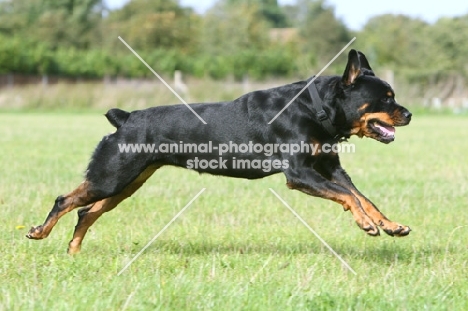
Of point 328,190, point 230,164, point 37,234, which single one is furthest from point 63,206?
point 328,190

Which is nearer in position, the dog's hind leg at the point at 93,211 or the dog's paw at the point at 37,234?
the dog's paw at the point at 37,234

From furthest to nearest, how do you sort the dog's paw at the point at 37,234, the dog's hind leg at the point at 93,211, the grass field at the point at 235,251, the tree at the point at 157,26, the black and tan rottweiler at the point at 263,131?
the tree at the point at 157,26, the dog's hind leg at the point at 93,211, the dog's paw at the point at 37,234, the black and tan rottweiler at the point at 263,131, the grass field at the point at 235,251

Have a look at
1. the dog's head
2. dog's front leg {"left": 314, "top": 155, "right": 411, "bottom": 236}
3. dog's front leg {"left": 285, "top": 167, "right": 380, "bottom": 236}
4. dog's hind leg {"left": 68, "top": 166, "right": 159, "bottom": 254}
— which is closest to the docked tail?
dog's hind leg {"left": 68, "top": 166, "right": 159, "bottom": 254}

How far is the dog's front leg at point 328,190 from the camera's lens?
465 cm

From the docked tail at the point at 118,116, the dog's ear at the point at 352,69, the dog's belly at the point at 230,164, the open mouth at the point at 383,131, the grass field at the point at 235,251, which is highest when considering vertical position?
the dog's ear at the point at 352,69

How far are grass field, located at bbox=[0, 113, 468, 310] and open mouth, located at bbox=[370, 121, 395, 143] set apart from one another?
82 centimetres

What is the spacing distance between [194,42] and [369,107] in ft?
192

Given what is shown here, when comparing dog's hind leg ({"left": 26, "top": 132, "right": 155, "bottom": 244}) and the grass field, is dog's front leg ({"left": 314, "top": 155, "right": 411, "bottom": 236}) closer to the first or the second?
the grass field

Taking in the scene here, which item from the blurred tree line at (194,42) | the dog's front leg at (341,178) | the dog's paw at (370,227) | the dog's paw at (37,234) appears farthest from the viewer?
the blurred tree line at (194,42)

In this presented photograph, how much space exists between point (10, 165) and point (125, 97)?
21.5 meters

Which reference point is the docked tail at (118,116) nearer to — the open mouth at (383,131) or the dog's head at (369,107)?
the dog's head at (369,107)

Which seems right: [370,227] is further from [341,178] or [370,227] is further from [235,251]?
[235,251]

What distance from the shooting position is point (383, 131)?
201 inches

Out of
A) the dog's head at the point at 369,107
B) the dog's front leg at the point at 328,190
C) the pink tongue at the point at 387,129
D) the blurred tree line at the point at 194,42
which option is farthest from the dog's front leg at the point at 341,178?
the blurred tree line at the point at 194,42
